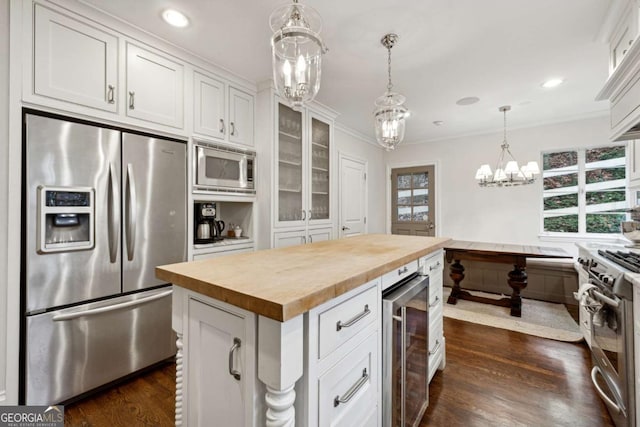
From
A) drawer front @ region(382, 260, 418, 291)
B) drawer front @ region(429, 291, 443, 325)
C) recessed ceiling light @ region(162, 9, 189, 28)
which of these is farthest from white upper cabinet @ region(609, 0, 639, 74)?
recessed ceiling light @ region(162, 9, 189, 28)

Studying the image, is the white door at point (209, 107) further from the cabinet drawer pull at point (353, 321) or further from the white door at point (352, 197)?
the white door at point (352, 197)

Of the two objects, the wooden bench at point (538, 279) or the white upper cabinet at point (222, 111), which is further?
the wooden bench at point (538, 279)

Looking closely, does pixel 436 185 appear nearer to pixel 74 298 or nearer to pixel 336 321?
pixel 336 321

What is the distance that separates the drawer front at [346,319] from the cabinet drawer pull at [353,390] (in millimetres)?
193

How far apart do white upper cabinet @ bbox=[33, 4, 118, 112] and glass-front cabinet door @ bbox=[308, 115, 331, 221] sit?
1965mm

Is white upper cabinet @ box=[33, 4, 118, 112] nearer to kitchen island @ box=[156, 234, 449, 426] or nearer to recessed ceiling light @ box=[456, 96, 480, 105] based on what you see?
kitchen island @ box=[156, 234, 449, 426]

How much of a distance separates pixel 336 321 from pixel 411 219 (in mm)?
4671

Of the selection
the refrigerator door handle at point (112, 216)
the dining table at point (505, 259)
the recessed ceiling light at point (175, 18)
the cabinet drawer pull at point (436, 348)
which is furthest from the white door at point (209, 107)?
the dining table at point (505, 259)

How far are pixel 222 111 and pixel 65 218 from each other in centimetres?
146

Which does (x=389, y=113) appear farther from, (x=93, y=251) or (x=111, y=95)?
(x=93, y=251)

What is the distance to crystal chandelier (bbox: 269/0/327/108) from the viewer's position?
131 centimetres

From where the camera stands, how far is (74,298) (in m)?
1.72

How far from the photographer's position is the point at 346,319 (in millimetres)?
1017

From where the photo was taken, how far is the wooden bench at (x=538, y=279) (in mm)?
3541
